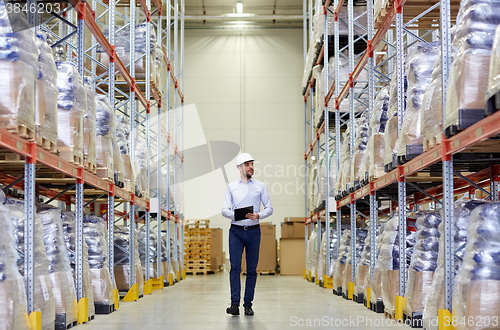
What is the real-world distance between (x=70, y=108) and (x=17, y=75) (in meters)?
1.68

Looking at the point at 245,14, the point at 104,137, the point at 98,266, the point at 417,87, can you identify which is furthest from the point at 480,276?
the point at 245,14

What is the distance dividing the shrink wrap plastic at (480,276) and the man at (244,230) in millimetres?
2810

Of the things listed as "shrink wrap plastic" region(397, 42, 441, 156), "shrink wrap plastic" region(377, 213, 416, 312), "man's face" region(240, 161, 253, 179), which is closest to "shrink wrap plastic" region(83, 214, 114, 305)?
"man's face" region(240, 161, 253, 179)

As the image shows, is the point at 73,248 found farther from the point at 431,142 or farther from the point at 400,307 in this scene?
the point at 431,142

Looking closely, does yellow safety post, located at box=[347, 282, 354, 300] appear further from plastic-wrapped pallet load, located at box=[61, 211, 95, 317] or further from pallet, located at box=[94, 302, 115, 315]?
plastic-wrapped pallet load, located at box=[61, 211, 95, 317]

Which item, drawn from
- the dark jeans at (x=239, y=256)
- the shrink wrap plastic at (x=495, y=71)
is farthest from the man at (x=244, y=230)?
the shrink wrap plastic at (x=495, y=71)

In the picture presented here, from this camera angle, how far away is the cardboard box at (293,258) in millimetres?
17359

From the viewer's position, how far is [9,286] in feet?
14.1

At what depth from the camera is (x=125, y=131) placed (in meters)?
10.2

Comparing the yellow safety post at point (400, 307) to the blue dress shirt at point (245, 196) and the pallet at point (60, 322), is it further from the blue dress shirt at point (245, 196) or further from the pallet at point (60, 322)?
the pallet at point (60, 322)

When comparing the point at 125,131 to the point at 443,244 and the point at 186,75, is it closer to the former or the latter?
the point at 443,244

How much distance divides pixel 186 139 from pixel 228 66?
3359 millimetres

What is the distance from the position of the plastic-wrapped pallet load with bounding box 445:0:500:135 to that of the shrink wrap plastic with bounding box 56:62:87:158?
12.7ft

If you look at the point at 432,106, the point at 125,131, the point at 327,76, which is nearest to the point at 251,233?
the point at 432,106
